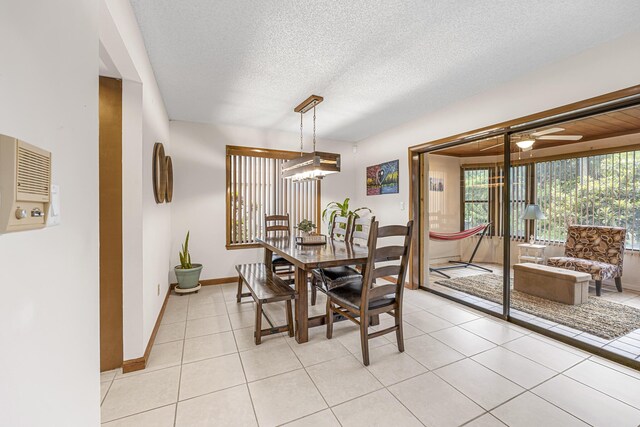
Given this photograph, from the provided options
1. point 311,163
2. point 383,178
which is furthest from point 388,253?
point 383,178

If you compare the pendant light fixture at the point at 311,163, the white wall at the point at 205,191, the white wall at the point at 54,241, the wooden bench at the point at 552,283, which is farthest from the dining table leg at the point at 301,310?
the wooden bench at the point at 552,283

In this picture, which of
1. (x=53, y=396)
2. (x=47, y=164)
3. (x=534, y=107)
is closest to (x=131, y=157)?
(x=47, y=164)

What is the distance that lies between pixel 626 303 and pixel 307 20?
425 cm

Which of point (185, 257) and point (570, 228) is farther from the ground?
point (570, 228)

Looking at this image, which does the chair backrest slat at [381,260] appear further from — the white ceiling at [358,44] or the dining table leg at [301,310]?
the white ceiling at [358,44]

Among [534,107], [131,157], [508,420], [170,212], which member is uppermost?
[534,107]

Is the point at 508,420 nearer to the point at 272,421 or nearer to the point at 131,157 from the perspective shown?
the point at 272,421

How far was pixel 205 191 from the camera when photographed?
420cm

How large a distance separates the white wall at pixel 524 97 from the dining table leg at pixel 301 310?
2250mm

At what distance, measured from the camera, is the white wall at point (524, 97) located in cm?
210

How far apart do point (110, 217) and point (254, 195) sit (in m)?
2.56

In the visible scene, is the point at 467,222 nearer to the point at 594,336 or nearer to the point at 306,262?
the point at 594,336

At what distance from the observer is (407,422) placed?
5.19ft

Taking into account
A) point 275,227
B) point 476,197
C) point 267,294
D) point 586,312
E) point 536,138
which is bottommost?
point 586,312
